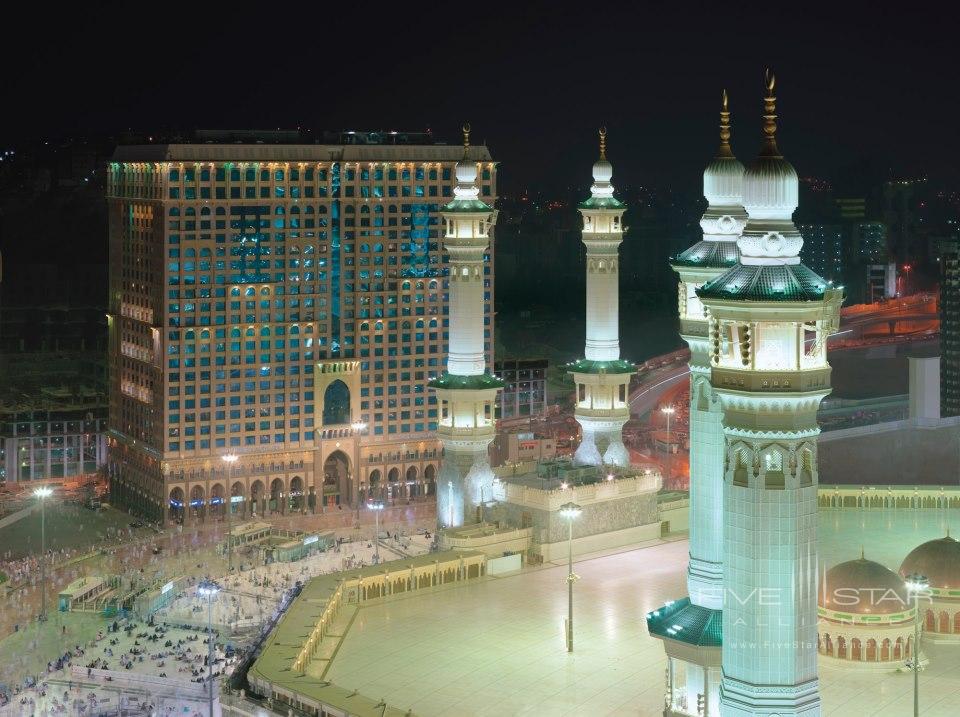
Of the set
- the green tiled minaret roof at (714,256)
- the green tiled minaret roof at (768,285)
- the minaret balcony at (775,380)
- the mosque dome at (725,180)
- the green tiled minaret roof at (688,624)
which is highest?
the mosque dome at (725,180)

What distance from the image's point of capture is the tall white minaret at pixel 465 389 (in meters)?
59.7

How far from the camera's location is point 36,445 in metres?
87.8

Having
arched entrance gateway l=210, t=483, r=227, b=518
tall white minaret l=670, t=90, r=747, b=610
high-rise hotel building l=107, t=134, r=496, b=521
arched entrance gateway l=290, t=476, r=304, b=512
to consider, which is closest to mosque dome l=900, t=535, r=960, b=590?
tall white minaret l=670, t=90, r=747, b=610

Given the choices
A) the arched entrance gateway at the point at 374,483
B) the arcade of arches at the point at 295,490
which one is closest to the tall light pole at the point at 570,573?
the arcade of arches at the point at 295,490

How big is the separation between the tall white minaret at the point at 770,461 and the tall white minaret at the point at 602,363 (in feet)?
102

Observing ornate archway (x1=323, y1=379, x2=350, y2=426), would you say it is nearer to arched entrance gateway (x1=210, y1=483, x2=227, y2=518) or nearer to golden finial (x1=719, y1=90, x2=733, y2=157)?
arched entrance gateway (x1=210, y1=483, x2=227, y2=518)

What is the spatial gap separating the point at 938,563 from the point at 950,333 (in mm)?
59288

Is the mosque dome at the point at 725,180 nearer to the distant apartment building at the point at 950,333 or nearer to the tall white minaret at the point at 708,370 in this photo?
the tall white minaret at the point at 708,370

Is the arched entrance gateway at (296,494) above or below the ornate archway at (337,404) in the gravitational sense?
below

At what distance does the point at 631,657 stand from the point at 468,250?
18.6 metres

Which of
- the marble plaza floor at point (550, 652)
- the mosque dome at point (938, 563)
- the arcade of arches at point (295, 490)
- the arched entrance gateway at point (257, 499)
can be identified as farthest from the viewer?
the arched entrance gateway at point (257, 499)

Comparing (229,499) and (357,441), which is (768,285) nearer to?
(229,499)

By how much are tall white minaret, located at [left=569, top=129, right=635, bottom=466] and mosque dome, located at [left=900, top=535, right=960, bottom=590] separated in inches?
596

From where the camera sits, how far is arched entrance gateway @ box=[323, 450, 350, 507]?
82.2 meters
